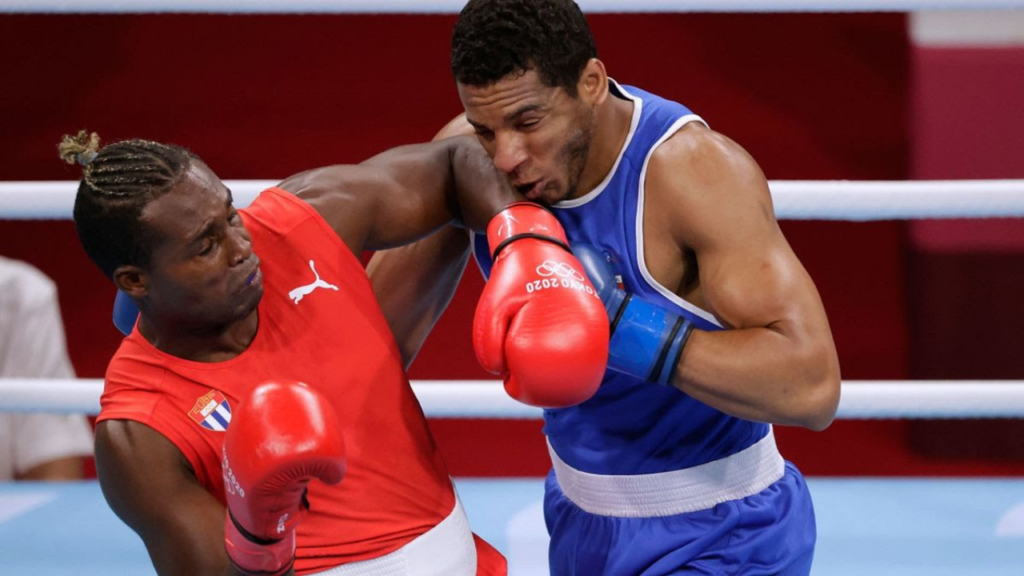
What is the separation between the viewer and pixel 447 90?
389cm

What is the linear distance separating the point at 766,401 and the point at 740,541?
1.07 feet

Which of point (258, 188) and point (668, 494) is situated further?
point (258, 188)

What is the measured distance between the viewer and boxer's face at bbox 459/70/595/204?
6.22ft

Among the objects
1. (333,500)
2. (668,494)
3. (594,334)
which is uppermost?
(594,334)

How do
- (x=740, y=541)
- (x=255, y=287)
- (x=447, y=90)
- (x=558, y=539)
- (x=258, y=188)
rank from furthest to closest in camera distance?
1. (x=447, y=90)
2. (x=258, y=188)
3. (x=558, y=539)
4. (x=740, y=541)
5. (x=255, y=287)

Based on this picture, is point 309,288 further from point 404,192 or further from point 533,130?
point 533,130

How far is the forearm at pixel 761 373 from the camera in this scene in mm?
1839

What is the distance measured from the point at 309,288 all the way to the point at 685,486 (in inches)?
28.0

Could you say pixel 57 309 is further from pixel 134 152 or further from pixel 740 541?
pixel 740 541

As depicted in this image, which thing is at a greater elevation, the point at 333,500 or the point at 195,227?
the point at 195,227

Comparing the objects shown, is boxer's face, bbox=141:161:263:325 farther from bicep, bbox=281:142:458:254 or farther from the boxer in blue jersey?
the boxer in blue jersey

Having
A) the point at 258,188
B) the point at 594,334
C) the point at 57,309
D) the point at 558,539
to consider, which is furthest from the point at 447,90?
the point at 594,334

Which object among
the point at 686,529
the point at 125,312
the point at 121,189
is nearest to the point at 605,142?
the point at 686,529

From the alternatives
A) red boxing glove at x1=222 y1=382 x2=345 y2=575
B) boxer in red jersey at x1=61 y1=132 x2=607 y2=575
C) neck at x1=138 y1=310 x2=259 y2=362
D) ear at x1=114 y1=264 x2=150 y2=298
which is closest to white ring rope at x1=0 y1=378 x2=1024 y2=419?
boxer in red jersey at x1=61 y1=132 x2=607 y2=575
